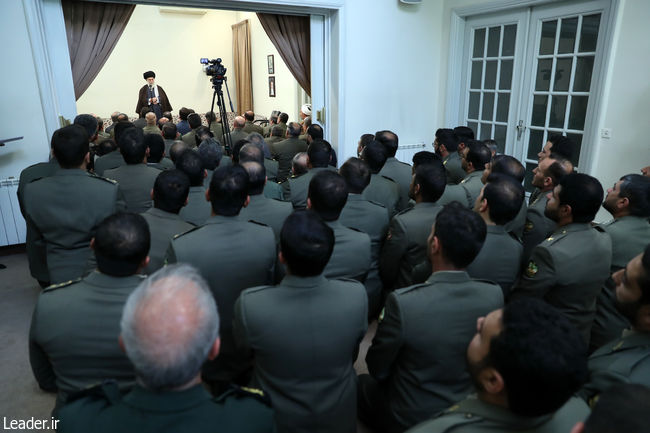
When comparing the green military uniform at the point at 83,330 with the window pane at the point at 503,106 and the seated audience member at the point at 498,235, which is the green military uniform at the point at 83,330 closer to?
the seated audience member at the point at 498,235

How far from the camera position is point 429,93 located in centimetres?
551

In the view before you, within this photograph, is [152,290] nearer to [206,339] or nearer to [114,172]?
[206,339]

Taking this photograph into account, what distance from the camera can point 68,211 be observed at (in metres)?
2.27

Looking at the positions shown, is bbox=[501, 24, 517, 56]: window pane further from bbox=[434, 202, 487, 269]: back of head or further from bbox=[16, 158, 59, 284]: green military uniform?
bbox=[16, 158, 59, 284]: green military uniform

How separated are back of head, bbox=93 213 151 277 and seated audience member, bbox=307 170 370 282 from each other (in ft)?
2.65

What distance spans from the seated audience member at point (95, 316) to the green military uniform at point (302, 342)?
1.28ft

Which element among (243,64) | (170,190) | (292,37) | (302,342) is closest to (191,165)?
(170,190)

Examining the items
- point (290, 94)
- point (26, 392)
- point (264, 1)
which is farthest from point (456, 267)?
point (290, 94)

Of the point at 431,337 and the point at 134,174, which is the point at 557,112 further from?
the point at 134,174

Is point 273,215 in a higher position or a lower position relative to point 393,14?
lower

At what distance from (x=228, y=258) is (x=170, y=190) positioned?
471mm

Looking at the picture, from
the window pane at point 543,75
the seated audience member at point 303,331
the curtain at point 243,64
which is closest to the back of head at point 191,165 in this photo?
the seated audience member at point 303,331

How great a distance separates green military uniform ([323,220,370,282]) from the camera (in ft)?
6.57

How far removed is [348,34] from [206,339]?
4647 mm
